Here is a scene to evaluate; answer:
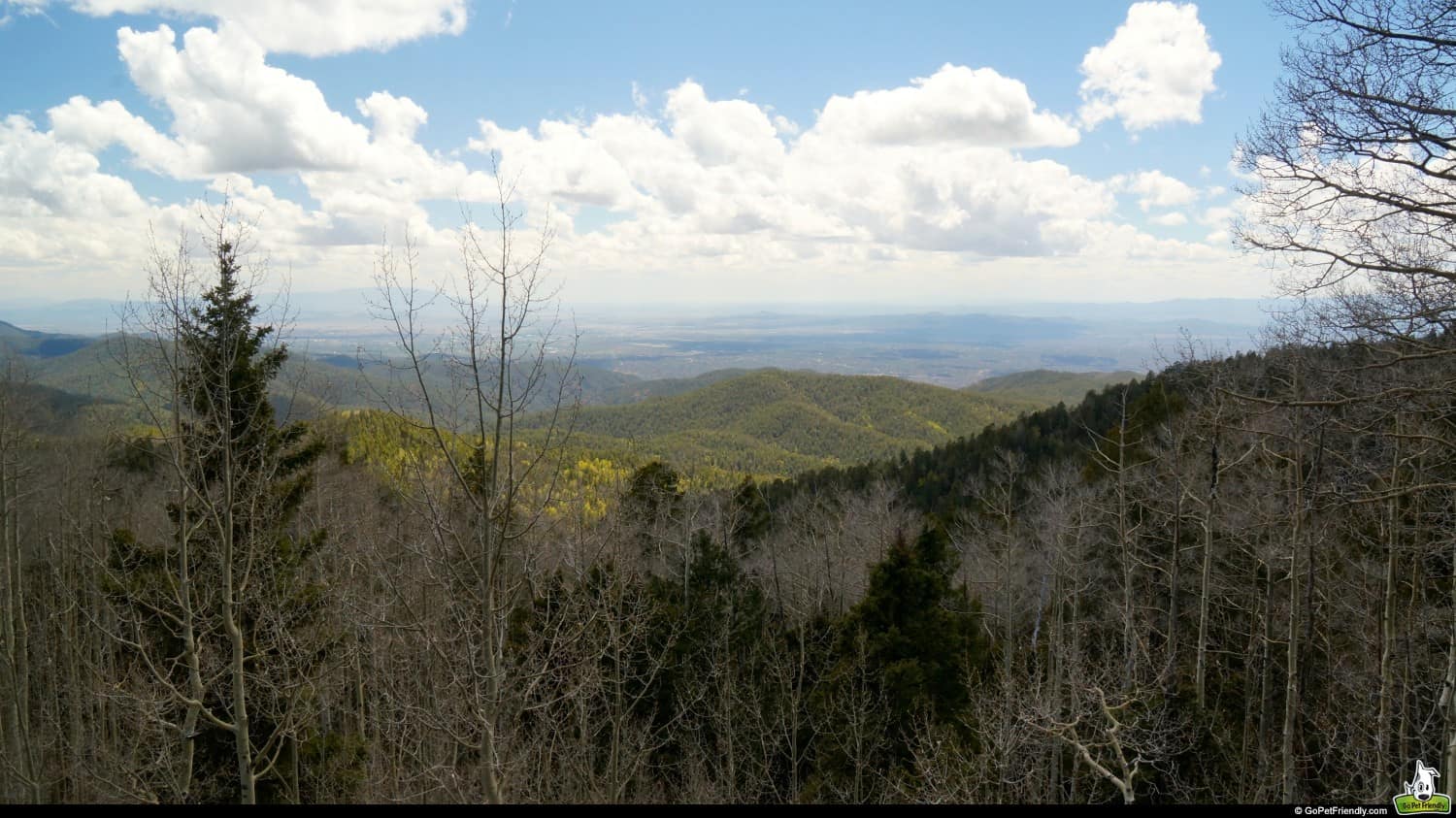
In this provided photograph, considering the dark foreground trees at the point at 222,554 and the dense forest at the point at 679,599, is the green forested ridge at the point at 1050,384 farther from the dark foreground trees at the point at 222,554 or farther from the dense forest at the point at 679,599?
the dark foreground trees at the point at 222,554

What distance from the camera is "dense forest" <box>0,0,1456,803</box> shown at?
632 centimetres

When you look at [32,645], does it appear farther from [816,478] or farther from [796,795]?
[816,478]

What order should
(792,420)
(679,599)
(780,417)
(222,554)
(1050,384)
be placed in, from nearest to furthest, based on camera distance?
(222,554) → (679,599) → (792,420) → (780,417) → (1050,384)

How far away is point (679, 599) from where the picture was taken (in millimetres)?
20516

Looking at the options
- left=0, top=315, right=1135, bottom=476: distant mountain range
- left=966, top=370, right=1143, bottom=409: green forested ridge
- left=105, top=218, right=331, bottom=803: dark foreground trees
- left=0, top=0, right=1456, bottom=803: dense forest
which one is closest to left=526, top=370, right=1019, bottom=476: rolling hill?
left=0, top=315, right=1135, bottom=476: distant mountain range

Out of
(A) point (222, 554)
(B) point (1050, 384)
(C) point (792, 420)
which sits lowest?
(C) point (792, 420)

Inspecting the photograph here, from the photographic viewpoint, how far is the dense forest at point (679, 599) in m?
6.32

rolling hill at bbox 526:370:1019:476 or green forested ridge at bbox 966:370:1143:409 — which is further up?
green forested ridge at bbox 966:370:1143:409

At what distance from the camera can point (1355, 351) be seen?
746 cm

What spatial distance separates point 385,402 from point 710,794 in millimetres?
13061

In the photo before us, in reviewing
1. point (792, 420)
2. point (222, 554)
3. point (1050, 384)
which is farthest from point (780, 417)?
point (222, 554)

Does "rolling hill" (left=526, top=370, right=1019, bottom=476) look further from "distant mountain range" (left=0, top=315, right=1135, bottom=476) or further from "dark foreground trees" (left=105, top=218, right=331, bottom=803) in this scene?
"dark foreground trees" (left=105, top=218, right=331, bottom=803)

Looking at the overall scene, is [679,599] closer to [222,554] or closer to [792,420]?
[222,554]

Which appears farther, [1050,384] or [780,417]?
[1050,384]
